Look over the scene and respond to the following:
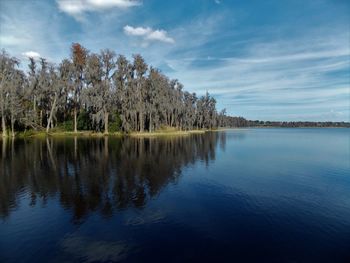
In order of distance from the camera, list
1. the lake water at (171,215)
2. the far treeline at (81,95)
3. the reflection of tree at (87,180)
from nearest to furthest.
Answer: the lake water at (171,215), the reflection of tree at (87,180), the far treeline at (81,95)

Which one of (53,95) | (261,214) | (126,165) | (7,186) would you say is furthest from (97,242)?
(53,95)

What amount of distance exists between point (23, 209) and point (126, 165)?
13.1 m

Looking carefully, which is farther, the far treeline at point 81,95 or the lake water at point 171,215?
the far treeline at point 81,95

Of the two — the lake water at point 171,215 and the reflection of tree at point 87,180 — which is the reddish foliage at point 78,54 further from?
the lake water at point 171,215

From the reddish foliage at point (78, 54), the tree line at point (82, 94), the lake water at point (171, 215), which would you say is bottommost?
the lake water at point (171, 215)

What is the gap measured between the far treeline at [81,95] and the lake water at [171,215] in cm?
4122

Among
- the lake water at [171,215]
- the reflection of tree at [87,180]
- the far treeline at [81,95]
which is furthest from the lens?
the far treeline at [81,95]

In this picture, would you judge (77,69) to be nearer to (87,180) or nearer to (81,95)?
(81,95)

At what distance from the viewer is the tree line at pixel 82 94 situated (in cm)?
5950

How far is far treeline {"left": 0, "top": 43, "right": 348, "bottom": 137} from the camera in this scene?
195 feet

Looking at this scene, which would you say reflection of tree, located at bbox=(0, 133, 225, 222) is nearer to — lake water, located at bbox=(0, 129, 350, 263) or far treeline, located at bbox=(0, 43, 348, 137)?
lake water, located at bbox=(0, 129, 350, 263)

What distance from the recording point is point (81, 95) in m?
63.6

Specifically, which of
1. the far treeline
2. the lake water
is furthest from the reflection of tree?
the far treeline

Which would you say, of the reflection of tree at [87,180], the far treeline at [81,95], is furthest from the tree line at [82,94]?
the reflection of tree at [87,180]
